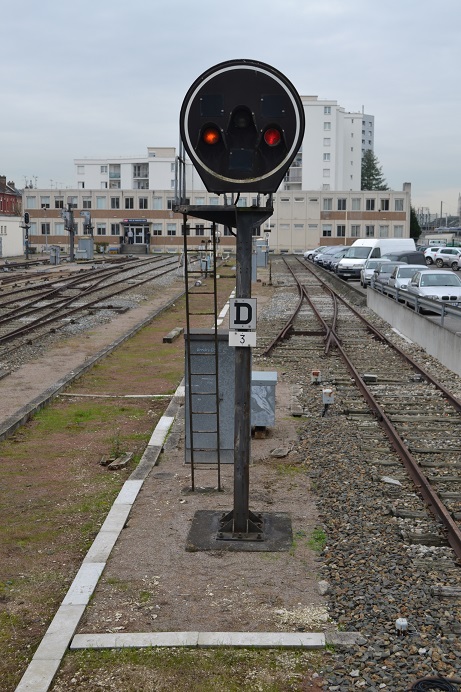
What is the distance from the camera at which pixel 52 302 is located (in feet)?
102

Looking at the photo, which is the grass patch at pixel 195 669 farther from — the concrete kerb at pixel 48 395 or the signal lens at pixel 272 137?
the concrete kerb at pixel 48 395

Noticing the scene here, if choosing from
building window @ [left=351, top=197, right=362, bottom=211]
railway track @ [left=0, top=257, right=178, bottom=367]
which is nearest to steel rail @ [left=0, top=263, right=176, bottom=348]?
railway track @ [left=0, top=257, right=178, bottom=367]

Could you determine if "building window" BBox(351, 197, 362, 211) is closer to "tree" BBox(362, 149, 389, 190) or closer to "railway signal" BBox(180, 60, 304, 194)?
"tree" BBox(362, 149, 389, 190)

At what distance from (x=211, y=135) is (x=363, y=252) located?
4144 cm

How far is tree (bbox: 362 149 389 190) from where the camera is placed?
156 meters

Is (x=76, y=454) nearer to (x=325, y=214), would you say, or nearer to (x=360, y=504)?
(x=360, y=504)

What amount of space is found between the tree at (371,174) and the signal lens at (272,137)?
15390 centimetres

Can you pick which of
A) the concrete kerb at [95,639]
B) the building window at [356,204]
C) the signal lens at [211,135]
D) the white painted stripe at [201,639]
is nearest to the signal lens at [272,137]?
the signal lens at [211,135]

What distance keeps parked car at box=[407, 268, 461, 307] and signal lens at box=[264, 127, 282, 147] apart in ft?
61.0

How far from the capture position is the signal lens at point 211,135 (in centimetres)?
709

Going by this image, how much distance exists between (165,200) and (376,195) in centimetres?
2538

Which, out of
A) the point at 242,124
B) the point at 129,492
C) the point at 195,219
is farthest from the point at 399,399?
the point at 195,219

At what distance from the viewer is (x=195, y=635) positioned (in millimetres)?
5523

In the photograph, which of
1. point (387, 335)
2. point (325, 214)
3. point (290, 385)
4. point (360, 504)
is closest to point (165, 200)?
point (325, 214)
